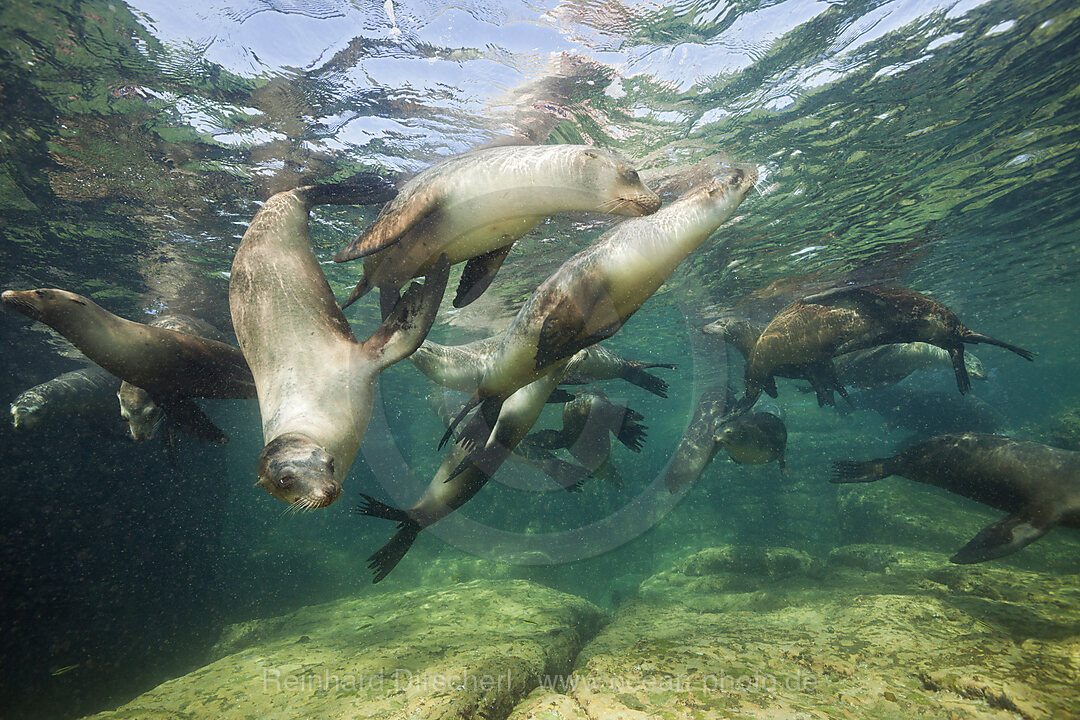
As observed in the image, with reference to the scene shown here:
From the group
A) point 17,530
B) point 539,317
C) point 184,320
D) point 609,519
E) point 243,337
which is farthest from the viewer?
point 609,519

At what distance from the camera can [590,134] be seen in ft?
24.1

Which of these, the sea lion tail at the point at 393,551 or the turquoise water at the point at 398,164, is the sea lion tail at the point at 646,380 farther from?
the turquoise water at the point at 398,164

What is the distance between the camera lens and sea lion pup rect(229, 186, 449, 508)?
5.32 feet

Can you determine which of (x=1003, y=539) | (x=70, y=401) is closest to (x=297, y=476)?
(x=1003, y=539)

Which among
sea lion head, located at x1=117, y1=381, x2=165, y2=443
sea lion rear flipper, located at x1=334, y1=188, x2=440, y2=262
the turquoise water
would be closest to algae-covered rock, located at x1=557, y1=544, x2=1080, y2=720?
sea lion rear flipper, located at x1=334, y1=188, x2=440, y2=262

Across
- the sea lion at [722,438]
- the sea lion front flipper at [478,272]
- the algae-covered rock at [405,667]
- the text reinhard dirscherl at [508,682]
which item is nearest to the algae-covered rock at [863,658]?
the text reinhard dirscherl at [508,682]

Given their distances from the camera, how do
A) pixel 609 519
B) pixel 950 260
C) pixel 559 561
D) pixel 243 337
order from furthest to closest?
pixel 609 519 → pixel 950 260 → pixel 559 561 → pixel 243 337

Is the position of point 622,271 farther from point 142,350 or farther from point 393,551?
point 393,551

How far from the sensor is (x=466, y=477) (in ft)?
15.5

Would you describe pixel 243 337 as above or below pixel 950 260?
below

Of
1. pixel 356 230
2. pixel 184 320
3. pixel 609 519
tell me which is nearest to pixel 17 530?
pixel 184 320

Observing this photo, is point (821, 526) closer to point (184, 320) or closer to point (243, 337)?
point (243, 337)

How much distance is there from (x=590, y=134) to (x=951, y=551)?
37.7 ft

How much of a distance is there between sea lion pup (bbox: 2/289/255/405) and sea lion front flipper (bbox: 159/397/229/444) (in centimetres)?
11
